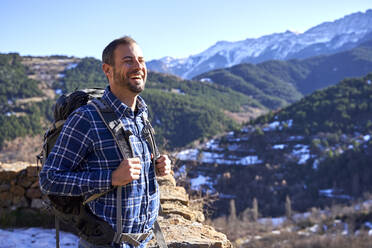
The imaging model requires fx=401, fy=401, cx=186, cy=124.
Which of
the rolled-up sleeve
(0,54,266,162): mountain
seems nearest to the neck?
the rolled-up sleeve

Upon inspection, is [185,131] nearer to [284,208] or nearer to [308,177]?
[308,177]

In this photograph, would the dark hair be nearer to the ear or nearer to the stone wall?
the ear

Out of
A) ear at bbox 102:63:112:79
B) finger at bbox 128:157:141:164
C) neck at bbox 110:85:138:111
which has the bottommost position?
finger at bbox 128:157:141:164

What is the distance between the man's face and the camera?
7.17 feet

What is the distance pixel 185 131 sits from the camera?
94938 mm

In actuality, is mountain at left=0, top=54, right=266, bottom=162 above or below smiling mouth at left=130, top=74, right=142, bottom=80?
above

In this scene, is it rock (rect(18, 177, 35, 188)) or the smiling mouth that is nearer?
the smiling mouth

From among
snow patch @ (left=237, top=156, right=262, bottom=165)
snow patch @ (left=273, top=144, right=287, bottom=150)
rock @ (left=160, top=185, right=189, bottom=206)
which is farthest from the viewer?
snow patch @ (left=273, top=144, right=287, bottom=150)

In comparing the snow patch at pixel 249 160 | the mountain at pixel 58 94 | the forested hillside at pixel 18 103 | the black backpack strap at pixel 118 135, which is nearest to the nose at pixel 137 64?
the black backpack strap at pixel 118 135

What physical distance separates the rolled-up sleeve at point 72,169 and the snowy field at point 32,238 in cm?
438

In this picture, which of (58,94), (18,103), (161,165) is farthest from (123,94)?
(58,94)

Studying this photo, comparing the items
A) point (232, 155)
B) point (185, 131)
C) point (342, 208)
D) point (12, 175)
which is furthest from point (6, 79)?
point (12, 175)

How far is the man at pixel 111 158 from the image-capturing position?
2.02 m

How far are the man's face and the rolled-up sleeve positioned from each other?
296 mm
